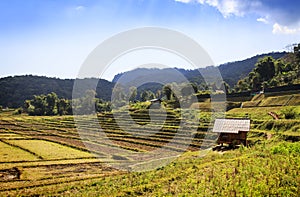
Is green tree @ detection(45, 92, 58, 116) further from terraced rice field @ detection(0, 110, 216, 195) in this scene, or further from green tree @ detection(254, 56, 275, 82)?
green tree @ detection(254, 56, 275, 82)

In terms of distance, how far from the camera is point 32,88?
150250 millimetres

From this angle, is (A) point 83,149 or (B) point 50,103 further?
(B) point 50,103

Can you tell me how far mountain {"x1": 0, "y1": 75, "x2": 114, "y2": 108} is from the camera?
126 metres

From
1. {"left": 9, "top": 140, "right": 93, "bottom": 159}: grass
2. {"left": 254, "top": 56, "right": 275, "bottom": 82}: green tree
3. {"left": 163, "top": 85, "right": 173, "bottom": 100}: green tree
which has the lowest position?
{"left": 9, "top": 140, "right": 93, "bottom": 159}: grass

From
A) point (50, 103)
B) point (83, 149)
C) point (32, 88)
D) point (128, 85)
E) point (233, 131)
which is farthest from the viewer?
point (32, 88)

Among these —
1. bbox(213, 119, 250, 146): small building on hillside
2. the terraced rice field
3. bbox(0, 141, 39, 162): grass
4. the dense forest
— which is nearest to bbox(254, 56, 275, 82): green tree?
the dense forest

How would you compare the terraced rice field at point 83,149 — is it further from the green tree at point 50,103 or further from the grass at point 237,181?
the green tree at point 50,103

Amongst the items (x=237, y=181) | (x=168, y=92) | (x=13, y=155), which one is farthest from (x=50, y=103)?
(x=237, y=181)

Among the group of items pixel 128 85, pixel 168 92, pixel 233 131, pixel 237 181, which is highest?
pixel 128 85

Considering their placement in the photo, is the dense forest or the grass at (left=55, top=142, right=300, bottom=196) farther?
the dense forest

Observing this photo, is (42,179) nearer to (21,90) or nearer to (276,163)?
(276,163)

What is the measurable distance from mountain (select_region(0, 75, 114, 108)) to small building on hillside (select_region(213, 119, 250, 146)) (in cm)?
11137

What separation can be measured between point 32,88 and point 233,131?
471 feet

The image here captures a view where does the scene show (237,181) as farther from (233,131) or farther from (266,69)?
(266,69)
